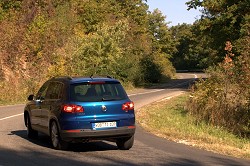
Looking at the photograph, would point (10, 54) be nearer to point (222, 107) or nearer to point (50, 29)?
point (50, 29)

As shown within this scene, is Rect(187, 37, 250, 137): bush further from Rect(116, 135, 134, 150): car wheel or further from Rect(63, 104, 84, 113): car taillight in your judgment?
Rect(63, 104, 84, 113): car taillight

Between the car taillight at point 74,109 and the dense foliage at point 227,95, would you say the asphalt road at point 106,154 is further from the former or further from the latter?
the dense foliage at point 227,95

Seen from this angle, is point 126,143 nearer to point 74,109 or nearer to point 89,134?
point 89,134

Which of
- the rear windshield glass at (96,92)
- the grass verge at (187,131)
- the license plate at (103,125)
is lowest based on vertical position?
the grass verge at (187,131)

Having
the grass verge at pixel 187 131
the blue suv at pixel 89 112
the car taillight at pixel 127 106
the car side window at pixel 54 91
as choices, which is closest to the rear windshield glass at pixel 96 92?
the blue suv at pixel 89 112

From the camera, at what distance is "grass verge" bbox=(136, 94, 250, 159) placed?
37.1ft

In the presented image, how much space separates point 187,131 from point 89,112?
5.29 meters

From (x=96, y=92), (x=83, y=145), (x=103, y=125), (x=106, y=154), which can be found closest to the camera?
(x=106, y=154)

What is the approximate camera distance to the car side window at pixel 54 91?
35.3 ft

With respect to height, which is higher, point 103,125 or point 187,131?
point 103,125

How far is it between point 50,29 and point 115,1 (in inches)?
1499

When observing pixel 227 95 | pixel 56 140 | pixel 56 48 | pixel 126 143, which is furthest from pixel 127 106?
pixel 56 48

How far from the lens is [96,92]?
1041cm

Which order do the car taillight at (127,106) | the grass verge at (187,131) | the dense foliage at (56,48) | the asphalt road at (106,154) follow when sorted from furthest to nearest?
the dense foliage at (56,48)
the grass verge at (187,131)
the car taillight at (127,106)
the asphalt road at (106,154)
